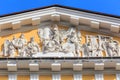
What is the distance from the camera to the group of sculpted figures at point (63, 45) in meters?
21.2

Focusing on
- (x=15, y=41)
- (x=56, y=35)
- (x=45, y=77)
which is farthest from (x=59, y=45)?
(x=15, y=41)

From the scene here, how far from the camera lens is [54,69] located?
2081cm

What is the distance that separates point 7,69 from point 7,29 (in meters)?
1.54

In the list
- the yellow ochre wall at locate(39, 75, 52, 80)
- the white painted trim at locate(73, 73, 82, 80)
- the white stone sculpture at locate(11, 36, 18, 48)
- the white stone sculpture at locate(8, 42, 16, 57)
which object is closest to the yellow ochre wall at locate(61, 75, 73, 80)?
the white painted trim at locate(73, 73, 82, 80)

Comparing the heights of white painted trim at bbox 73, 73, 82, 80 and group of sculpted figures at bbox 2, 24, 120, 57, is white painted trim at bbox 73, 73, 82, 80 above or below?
below

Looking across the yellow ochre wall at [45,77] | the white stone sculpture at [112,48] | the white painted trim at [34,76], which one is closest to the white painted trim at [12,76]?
the white painted trim at [34,76]

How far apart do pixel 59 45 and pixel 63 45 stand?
0.43ft

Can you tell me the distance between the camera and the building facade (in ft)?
68.2

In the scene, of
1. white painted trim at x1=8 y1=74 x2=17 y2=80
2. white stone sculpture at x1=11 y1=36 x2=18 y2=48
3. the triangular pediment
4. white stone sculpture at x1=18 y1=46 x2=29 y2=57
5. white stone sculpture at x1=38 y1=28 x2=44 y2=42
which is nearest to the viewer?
white painted trim at x1=8 y1=74 x2=17 y2=80

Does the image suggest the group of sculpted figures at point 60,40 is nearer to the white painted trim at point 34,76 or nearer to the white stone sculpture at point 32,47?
the white stone sculpture at point 32,47

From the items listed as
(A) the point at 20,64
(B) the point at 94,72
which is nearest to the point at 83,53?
(B) the point at 94,72

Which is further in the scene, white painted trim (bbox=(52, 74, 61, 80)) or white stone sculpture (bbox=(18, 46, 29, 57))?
white stone sculpture (bbox=(18, 46, 29, 57))

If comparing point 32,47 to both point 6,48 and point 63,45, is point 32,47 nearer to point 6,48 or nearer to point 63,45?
point 6,48

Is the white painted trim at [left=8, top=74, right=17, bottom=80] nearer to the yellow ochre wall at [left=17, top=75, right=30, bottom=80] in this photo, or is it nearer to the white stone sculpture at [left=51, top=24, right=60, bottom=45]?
the yellow ochre wall at [left=17, top=75, right=30, bottom=80]
